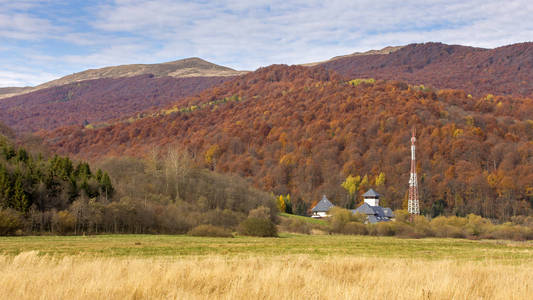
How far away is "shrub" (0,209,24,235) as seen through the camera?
3956 centimetres

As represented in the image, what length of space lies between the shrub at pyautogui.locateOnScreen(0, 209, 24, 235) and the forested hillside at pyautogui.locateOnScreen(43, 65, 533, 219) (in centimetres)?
6417

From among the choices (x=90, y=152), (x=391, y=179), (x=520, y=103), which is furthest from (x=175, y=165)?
(x=520, y=103)

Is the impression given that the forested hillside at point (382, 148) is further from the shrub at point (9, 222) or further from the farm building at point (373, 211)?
the shrub at point (9, 222)

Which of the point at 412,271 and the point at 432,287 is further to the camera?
the point at 412,271

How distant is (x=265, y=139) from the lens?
17438cm

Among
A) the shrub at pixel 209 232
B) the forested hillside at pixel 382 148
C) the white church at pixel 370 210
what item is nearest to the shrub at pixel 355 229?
the white church at pixel 370 210

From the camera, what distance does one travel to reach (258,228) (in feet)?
176

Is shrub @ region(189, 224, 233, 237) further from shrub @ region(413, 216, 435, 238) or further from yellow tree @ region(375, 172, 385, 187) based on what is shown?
yellow tree @ region(375, 172, 385, 187)

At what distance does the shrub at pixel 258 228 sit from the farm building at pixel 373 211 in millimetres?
38621

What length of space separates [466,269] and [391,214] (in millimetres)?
93501

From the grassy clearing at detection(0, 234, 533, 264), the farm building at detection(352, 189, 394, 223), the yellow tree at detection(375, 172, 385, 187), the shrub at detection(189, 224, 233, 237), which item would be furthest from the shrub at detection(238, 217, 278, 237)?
the yellow tree at detection(375, 172, 385, 187)

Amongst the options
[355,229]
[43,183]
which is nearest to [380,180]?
[355,229]

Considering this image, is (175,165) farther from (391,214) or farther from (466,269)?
(466,269)

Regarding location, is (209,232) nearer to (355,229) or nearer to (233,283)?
(355,229)
